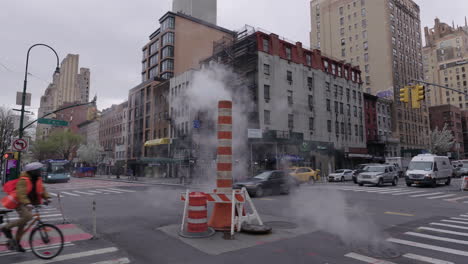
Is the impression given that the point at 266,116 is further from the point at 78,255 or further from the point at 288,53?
the point at 78,255

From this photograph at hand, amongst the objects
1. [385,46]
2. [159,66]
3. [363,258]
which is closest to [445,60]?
[385,46]

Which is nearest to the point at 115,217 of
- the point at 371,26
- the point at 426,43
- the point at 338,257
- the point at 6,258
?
the point at 6,258

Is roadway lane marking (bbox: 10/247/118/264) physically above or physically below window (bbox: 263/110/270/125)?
below

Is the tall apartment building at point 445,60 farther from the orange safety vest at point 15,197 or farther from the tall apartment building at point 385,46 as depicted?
the orange safety vest at point 15,197

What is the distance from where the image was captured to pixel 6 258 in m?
4.84

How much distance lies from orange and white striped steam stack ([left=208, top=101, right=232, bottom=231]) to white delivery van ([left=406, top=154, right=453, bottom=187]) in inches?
673

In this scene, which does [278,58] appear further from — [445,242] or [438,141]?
[438,141]

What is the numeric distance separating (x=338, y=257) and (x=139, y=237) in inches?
157

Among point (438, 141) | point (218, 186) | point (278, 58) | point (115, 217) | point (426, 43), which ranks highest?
point (426, 43)

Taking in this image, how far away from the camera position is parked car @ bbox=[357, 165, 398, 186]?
1966cm

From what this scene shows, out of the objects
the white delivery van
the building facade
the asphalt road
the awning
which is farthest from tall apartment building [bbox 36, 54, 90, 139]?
the asphalt road

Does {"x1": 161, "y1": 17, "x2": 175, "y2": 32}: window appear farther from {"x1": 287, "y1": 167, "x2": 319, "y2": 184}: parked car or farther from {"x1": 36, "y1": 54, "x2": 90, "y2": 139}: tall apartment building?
{"x1": 36, "y1": 54, "x2": 90, "y2": 139}: tall apartment building

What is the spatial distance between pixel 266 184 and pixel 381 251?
909 cm

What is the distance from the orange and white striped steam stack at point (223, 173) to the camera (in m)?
6.59
